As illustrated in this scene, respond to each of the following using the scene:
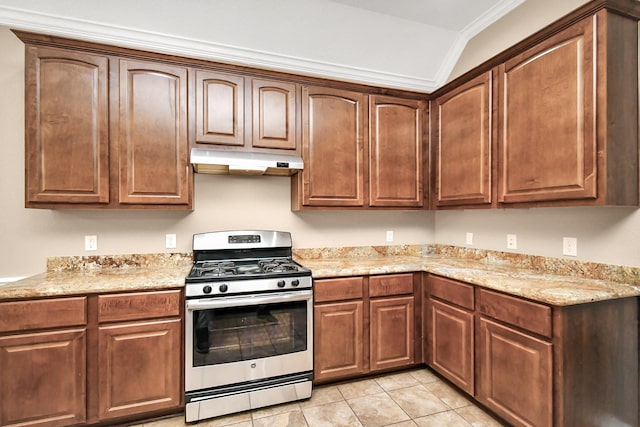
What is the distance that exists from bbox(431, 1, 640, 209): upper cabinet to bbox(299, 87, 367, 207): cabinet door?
0.92m

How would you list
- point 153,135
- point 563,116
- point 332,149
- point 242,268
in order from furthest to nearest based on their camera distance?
point 332,149
point 242,268
point 153,135
point 563,116

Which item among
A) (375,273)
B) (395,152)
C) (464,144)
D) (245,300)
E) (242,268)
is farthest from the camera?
(395,152)

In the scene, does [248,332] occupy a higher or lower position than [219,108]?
lower

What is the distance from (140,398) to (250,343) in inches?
28.7

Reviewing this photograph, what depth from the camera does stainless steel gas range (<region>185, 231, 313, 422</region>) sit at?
2.00m

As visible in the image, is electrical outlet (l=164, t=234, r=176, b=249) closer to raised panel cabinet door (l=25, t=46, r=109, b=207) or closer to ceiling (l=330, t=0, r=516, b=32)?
raised panel cabinet door (l=25, t=46, r=109, b=207)

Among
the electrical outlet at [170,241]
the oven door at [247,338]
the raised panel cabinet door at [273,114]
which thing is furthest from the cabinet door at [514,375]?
the electrical outlet at [170,241]

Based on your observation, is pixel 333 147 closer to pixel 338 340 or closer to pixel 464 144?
pixel 464 144

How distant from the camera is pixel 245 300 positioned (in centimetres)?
206

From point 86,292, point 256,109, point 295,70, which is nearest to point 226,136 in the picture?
point 256,109

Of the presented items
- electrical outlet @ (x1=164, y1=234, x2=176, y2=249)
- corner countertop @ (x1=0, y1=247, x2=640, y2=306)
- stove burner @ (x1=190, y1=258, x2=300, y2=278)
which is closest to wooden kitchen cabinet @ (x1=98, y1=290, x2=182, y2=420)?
corner countertop @ (x1=0, y1=247, x2=640, y2=306)

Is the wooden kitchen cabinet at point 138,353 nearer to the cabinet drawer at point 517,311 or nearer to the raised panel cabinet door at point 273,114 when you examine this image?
the raised panel cabinet door at point 273,114

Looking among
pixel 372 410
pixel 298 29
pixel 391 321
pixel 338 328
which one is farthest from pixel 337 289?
pixel 298 29

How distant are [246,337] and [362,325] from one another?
89 centimetres
